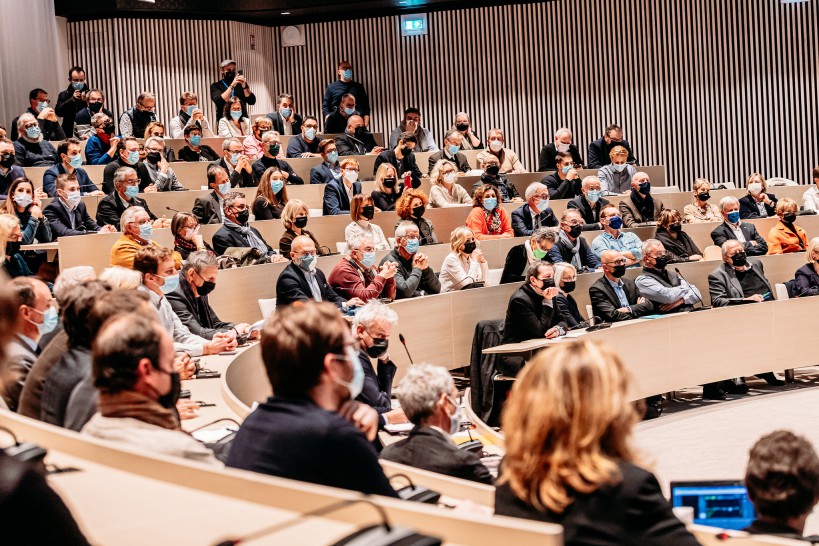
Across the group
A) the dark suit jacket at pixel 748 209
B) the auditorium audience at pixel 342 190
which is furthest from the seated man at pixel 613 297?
the dark suit jacket at pixel 748 209

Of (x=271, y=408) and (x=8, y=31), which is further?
(x=8, y=31)

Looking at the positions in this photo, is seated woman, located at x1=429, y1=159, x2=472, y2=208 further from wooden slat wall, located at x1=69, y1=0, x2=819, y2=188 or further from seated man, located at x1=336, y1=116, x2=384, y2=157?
wooden slat wall, located at x1=69, y1=0, x2=819, y2=188

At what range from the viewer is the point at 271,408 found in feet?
7.15

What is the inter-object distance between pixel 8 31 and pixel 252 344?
7.77m

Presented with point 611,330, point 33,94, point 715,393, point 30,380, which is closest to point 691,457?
point 611,330

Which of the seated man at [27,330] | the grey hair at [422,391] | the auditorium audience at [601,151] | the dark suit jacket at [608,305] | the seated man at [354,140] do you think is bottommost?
the dark suit jacket at [608,305]

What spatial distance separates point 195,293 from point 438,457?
2.81 m

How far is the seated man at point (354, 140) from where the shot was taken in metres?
11.5

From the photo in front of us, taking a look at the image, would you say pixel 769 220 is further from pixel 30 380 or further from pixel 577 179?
pixel 30 380

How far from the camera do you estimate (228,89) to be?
12219 mm

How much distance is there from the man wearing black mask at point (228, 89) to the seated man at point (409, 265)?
5.50 meters

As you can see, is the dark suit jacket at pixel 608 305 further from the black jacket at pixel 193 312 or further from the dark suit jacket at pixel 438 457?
the dark suit jacket at pixel 438 457

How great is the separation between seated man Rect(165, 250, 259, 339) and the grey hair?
6.89 ft

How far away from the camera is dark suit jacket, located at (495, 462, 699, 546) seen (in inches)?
70.4
